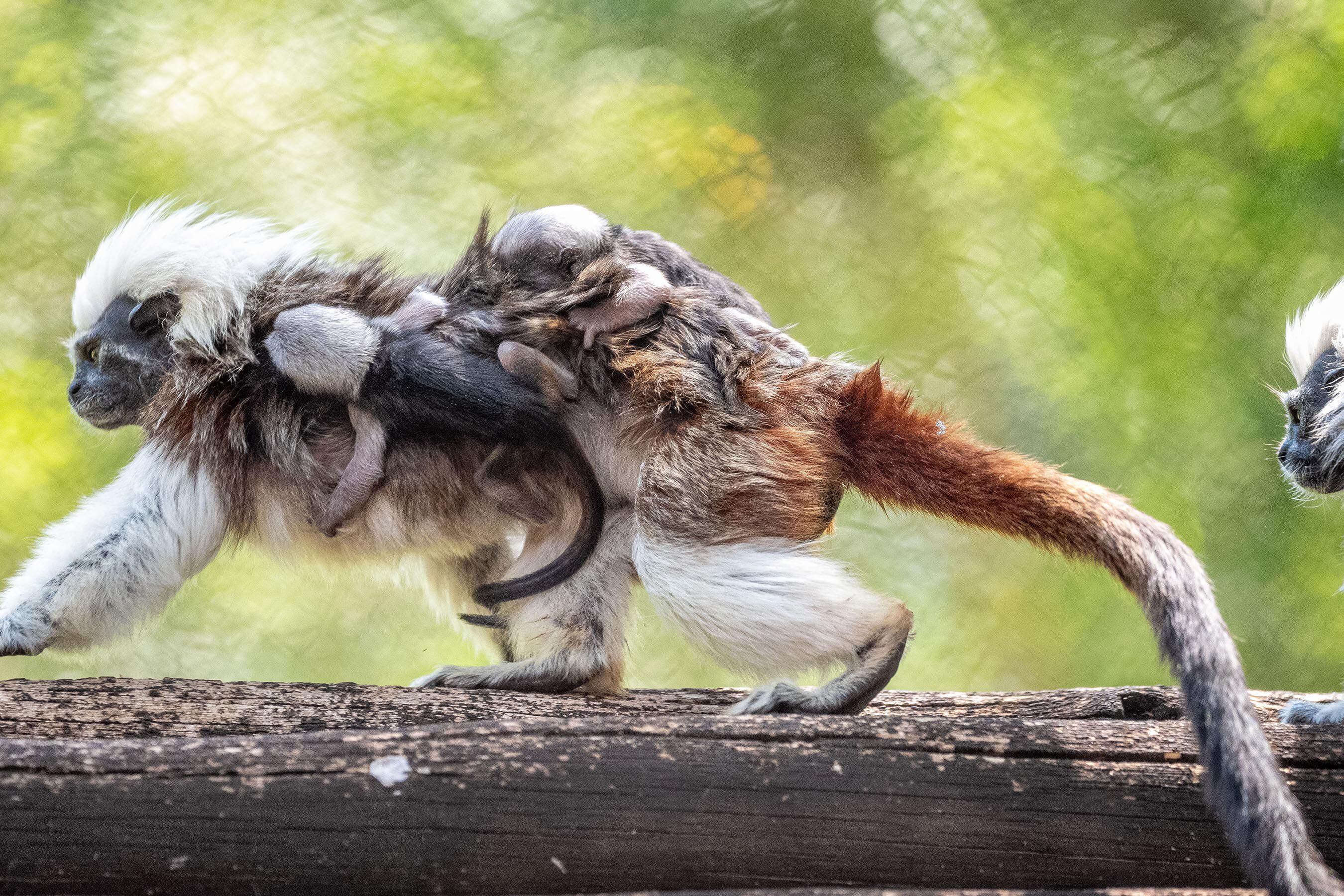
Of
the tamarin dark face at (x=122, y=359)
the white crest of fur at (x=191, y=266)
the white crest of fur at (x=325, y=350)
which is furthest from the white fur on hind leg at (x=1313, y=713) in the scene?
the tamarin dark face at (x=122, y=359)

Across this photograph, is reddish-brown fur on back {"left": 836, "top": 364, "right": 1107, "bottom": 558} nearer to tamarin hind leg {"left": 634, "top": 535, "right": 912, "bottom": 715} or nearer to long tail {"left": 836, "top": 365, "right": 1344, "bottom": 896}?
long tail {"left": 836, "top": 365, "right": 1344, "bottom": 896}

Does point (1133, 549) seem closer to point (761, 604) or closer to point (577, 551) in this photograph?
point (761, 604)

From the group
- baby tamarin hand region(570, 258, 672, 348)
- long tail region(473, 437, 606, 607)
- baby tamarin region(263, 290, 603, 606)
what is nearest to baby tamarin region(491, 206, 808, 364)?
baby tamarin hand region(570, 258, 672, 348)

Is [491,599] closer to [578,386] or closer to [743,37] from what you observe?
[578,386]

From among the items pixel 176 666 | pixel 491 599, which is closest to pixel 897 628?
pixel 491 599

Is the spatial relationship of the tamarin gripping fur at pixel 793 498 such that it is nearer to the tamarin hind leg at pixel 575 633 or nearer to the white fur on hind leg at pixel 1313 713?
the tamarin hind leg at pixel 575 633

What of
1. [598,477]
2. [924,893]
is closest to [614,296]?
[598,477]
